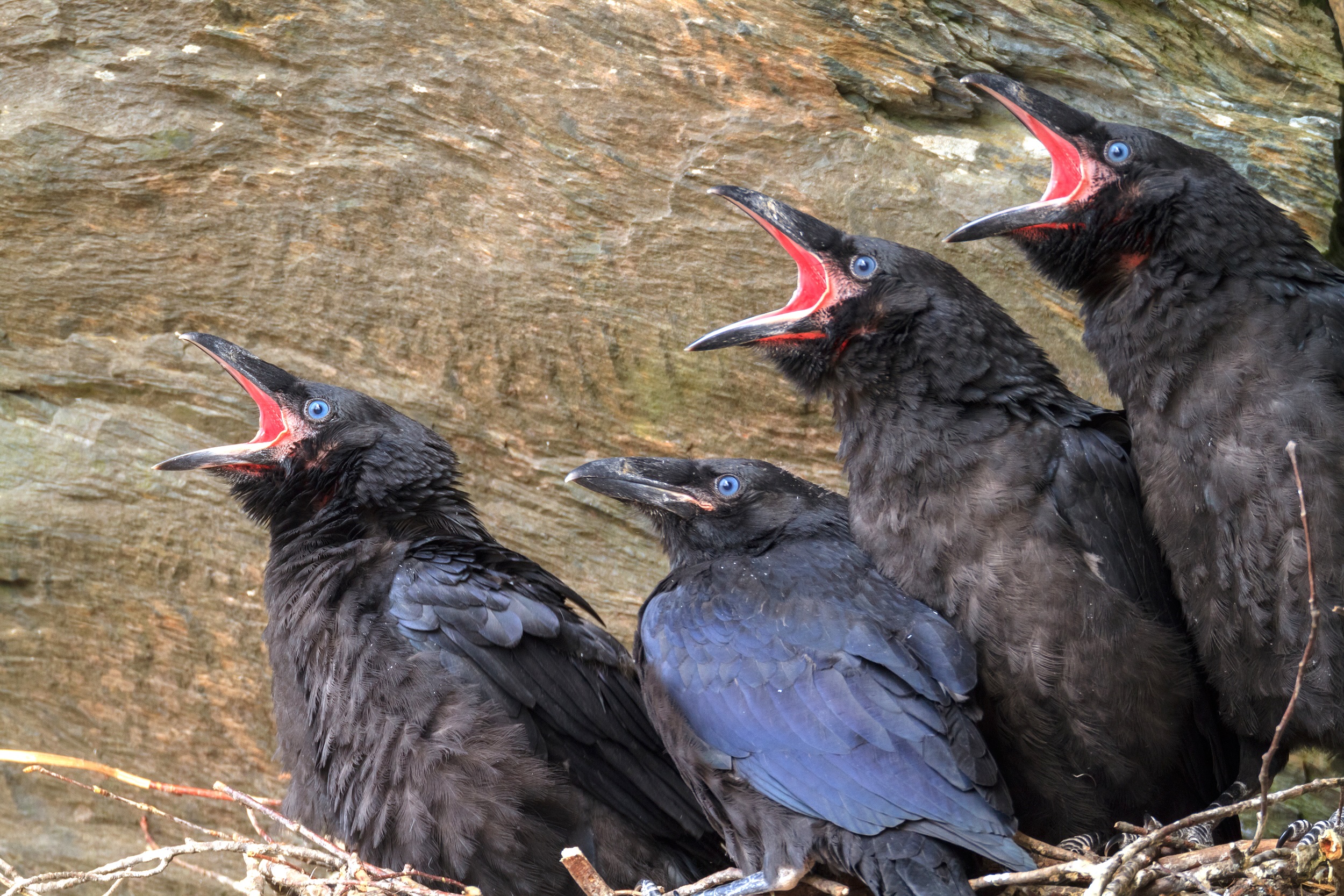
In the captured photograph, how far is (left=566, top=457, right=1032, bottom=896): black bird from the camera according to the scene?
161 inches

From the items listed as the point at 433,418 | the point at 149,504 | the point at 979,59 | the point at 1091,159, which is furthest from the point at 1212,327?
the point at 149,504

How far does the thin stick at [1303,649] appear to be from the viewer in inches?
138

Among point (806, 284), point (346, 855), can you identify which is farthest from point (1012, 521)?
point (346, 855)

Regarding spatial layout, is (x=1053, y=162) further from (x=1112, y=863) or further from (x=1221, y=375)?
(x=1112, y=863)

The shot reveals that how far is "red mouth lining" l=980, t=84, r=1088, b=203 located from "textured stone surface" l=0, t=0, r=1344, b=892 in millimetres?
961

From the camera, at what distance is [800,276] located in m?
5.11

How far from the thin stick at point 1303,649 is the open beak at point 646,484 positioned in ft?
6.40

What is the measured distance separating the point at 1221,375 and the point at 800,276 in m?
1.46

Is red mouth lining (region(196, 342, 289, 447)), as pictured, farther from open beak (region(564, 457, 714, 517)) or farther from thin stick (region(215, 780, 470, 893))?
thin stick (region(215, 780, 470, 893))

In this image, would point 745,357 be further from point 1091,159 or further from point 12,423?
point 12,423

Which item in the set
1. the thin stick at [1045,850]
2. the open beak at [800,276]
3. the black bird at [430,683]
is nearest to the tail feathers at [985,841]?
the thin stick at [1045,850]

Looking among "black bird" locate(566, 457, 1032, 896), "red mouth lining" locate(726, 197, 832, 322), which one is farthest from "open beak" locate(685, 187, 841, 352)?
"black bird" locate(566, 457, 1032, 896)

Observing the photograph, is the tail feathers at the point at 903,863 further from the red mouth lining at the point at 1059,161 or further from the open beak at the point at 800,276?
the red mouth lining at the point at 1059,161

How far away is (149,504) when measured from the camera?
664cm
